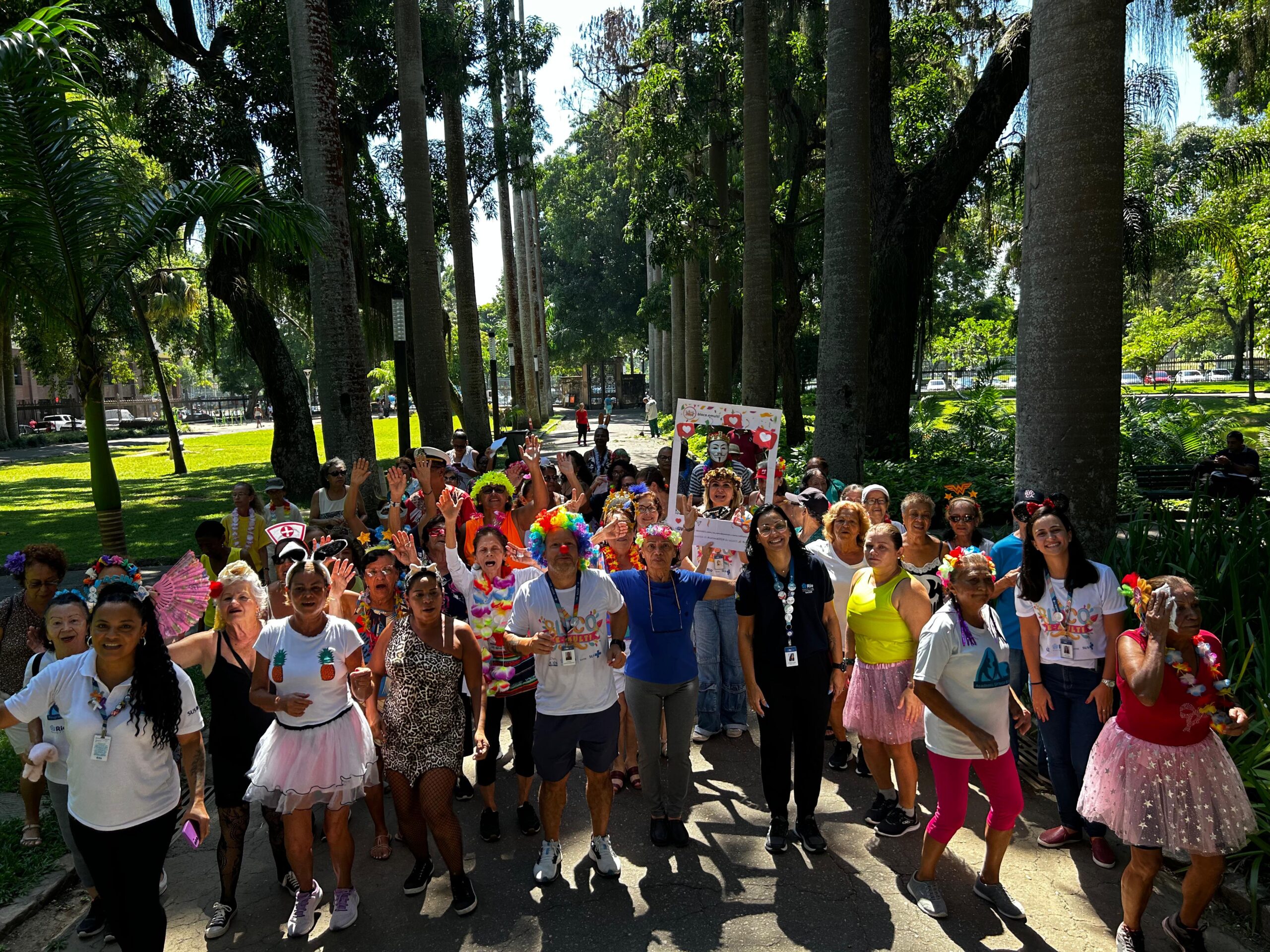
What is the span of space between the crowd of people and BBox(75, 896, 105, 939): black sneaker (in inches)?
0.6

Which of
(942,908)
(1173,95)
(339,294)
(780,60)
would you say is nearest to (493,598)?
(942,908)

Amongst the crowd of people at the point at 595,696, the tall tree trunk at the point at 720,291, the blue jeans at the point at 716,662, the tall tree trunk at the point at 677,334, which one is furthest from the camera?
the tall tree trunk at the point at 677,334

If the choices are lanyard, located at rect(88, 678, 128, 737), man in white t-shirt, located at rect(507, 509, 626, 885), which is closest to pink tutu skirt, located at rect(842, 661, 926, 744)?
A: man in white t-shirt, located at rect(507, 509, 626, 885)

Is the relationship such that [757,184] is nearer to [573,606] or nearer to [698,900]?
[573,606]

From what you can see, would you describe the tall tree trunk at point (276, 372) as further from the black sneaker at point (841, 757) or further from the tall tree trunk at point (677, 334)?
the black sneaker at point (841, 757)

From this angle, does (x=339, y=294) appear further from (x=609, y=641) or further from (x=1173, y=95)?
(x=1173, y=95)

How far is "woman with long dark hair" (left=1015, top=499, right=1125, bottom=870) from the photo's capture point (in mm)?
4801

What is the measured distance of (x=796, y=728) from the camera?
505 centimetres

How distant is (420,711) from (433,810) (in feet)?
1.63

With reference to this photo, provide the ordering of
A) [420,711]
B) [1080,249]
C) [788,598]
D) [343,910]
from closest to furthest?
[343,910] < [420,711] < [788,598] < [1080,249]

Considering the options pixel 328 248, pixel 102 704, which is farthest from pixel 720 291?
pixel 102 704

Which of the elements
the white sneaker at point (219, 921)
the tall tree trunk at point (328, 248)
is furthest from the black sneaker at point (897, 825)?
the tall tree trunk at point (328, 248)

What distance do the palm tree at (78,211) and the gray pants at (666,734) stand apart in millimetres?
5072

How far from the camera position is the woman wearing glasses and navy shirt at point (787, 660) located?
4.96 meters
